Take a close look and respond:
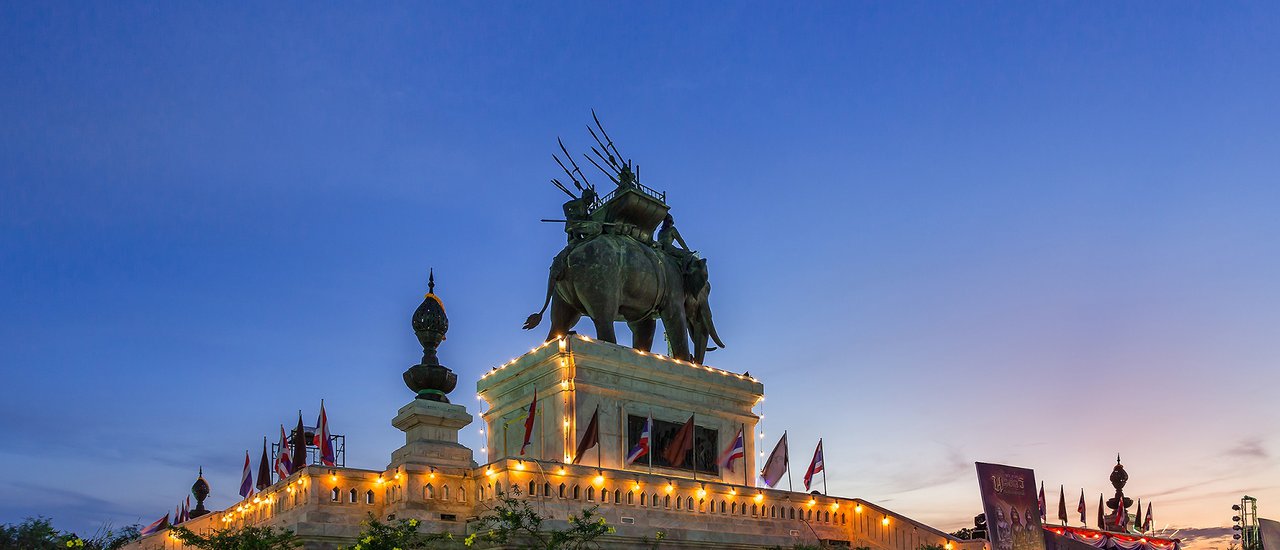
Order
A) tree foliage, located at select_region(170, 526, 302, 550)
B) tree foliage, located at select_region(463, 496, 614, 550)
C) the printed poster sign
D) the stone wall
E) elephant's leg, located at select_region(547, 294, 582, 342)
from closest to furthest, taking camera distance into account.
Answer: tree foliage, located at select_region(170, 526, 302, 550)
tree foliage, located at select_region(463, 496, 614, 550)
the stone wall
the printed poster sign
elephant's leg, located at select_region(547, 294, 582, 342)

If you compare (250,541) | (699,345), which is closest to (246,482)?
(250,541)

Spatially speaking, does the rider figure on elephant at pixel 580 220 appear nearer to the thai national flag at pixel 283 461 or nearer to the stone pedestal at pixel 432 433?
the stone pedestal at pixel 432 433

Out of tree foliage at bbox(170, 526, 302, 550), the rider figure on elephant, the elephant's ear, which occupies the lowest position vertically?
tree foliage at bbox(170, 526, 302, 550)

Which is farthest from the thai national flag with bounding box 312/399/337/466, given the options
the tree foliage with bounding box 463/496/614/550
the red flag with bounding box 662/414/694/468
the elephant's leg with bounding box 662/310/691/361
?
the elephant's leg with bounding box 662/310/691/361

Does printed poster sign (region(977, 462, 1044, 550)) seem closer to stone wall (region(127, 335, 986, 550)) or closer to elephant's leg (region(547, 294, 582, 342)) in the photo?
stone wall (region(127, 335, 986, 550))

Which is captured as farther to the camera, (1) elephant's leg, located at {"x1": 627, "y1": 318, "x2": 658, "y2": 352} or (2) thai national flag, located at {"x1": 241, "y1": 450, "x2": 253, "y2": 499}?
(1) elephant's leg, located at {"x1": 627, "y1": 318, "x2": 658, "y2": 352}

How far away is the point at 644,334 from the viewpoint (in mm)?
47438

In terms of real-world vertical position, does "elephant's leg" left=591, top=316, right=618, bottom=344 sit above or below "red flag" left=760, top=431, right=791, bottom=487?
above

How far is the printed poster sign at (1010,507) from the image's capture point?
3212 centimetres

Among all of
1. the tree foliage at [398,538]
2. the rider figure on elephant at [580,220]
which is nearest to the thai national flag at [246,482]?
the tree foliage at [398,538]

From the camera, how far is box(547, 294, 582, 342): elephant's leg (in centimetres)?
4562

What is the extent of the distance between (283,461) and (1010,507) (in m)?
22.2

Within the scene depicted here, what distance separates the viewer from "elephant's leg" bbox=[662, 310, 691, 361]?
151 ft

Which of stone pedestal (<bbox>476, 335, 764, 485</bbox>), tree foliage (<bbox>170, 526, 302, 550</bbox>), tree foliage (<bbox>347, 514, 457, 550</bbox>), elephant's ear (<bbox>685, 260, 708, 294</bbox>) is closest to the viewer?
tree foliage (<bbox>347, 514, 457, 550</bbox>)
